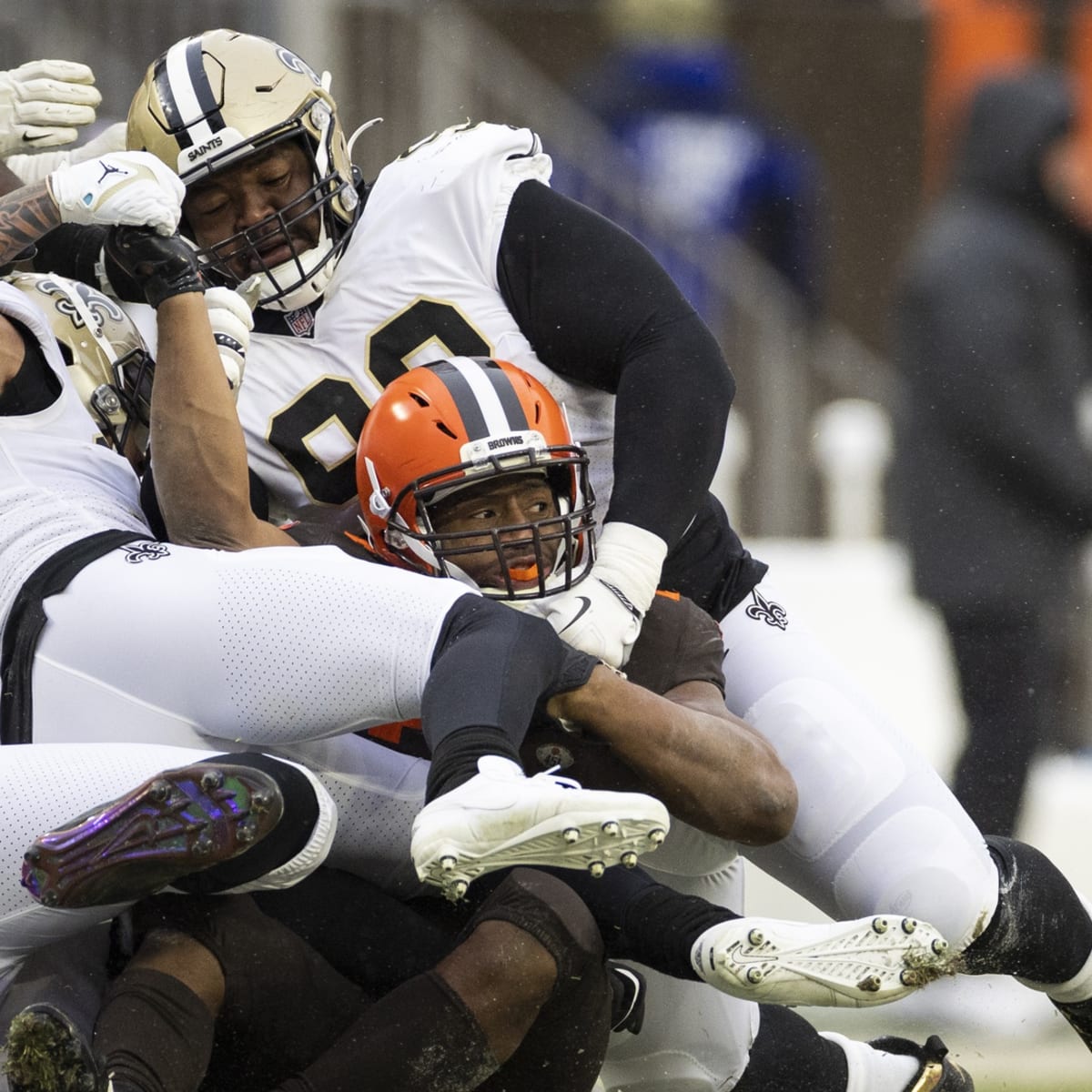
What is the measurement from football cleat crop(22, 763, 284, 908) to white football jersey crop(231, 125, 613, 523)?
3.20 ft

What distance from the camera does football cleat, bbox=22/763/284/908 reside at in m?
2.65

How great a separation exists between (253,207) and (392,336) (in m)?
0.31

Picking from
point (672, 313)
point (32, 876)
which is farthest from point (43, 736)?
point (672, 313)

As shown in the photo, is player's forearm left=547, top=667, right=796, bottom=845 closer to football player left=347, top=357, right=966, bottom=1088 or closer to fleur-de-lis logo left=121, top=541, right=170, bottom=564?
football player left=347, top=357, right=966, bottom=1088

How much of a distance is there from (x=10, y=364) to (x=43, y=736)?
55 centimetres

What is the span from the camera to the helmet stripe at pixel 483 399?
3.31 metres

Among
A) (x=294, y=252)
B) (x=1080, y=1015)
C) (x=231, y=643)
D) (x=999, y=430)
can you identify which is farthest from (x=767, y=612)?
(x=999, y=430)

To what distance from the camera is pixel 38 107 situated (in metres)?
3.79

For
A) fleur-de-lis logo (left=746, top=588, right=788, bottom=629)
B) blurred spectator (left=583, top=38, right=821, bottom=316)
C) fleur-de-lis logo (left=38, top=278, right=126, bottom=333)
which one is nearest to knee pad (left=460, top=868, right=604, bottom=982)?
fleur-de-lis logo (left=746, top=588, right=788, bottom=629)

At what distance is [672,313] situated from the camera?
3570 millimetres

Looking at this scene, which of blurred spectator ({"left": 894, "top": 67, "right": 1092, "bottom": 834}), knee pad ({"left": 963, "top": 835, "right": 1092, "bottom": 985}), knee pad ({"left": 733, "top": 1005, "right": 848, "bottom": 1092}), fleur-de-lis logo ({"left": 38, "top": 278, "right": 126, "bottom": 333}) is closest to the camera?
knee pad ({"left": 963, "top": 835, "right": 1092, "bottom": 985})

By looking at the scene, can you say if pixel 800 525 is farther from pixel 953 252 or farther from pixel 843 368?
pixel 953 252

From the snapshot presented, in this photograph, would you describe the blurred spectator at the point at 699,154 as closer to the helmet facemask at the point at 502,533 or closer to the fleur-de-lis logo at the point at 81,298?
the fleur-de-lis logo at the point at 81,298

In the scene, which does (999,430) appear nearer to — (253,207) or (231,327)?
(253,207)
